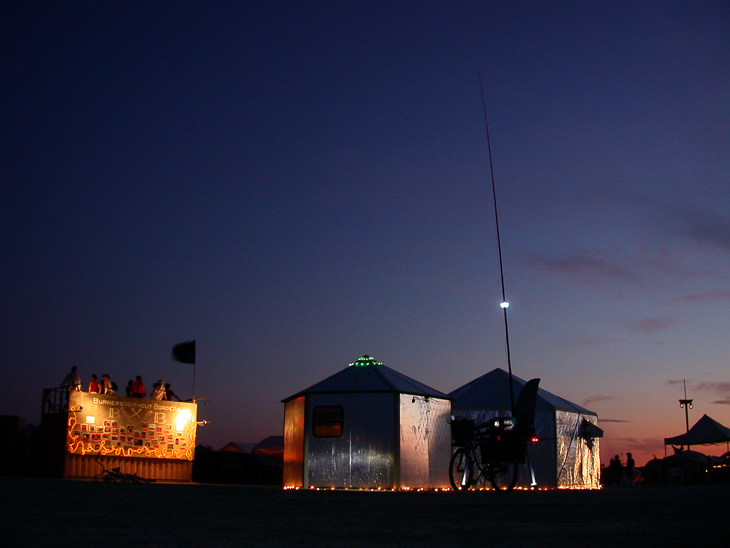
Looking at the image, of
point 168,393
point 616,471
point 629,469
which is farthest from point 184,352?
point 616,471

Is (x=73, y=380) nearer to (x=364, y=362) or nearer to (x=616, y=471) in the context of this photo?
(x=364, y=362)

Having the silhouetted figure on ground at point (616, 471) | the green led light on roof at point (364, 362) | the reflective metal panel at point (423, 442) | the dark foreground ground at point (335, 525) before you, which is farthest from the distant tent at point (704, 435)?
the dark foreground ground at point (335, 525)

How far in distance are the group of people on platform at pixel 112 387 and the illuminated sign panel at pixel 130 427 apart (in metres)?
0.37

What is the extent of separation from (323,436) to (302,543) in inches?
476

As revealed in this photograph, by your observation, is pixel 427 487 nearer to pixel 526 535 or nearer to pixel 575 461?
pixel 575 461

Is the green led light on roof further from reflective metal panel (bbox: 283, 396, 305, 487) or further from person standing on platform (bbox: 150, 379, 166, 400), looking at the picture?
person standing on platform (bbox: 150, 379, 166, 400)

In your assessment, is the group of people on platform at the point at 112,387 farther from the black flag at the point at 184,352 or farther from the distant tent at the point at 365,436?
the distant tent at the point at 365,436

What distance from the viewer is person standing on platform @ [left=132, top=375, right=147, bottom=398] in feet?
60.1

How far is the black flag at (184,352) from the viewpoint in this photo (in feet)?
67.6

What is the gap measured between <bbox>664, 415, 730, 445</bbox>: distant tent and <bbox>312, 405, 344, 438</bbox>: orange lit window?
18.5 metres

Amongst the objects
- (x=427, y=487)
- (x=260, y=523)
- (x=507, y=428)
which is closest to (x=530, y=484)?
(x=427, y=487)

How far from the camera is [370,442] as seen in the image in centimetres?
1534

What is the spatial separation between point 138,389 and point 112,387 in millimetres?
653

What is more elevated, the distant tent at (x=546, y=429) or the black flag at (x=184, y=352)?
the black flag at (x=184, y=352)
